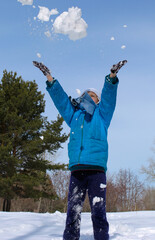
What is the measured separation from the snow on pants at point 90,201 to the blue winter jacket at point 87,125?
0.54 feet

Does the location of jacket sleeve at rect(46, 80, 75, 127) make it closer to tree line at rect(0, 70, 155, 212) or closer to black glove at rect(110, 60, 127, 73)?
black glove at rect(110, 60, 127, 73)

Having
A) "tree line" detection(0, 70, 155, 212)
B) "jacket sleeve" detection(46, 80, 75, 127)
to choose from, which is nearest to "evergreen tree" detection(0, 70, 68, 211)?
"tree line" detection(0, 70, 155, 212)

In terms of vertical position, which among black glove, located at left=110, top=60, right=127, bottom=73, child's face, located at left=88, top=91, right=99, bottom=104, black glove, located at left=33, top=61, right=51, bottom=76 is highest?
black glove, located at left=33, top=61, right=51, bottom=76

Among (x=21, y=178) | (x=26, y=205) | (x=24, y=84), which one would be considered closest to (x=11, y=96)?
(x=24, y=84)

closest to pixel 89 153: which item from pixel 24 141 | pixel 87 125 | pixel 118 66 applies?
pixel 87 125

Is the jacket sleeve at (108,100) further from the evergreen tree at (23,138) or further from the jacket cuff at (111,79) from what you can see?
the evergreen tree at (23,138)

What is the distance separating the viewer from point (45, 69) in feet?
10.6

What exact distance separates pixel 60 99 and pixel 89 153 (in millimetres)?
793

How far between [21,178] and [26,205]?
19068 mm

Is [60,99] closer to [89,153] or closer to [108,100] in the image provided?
[108,100]

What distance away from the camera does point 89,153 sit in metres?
2.89

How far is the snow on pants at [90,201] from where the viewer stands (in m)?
2.90

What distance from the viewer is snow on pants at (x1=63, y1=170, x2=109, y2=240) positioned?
290 centimetres

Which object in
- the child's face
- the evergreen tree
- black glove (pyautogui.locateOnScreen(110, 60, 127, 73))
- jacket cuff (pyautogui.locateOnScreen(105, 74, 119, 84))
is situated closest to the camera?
black glove (pyautogui.locateOnScreen(110, 60, 127, 73))
